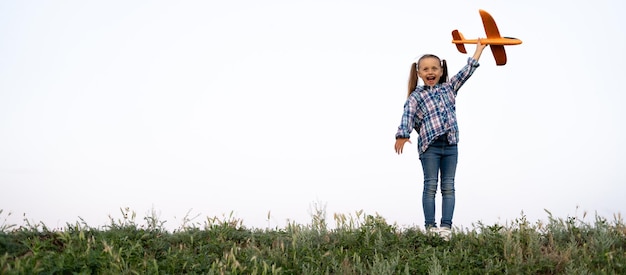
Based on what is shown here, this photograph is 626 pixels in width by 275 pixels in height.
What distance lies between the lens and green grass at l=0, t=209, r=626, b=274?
19.0ft

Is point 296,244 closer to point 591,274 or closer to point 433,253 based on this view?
point 433,253

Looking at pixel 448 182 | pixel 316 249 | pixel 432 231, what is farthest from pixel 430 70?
pixel 316 249

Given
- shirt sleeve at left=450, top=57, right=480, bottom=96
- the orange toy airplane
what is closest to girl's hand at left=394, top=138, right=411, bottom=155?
shirt sleeve at left=450, top=57, right=480, bottom=96

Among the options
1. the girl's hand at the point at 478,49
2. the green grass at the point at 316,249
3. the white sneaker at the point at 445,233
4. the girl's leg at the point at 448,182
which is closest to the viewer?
the green grass at the point at 316,249

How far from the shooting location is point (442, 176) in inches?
325

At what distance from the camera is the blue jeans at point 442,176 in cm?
809

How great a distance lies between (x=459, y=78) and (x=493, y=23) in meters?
1.10

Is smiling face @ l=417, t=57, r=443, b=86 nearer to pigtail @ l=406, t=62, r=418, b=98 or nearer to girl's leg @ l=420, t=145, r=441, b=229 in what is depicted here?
pigtail @ l=406, t=62, r=418, b=98

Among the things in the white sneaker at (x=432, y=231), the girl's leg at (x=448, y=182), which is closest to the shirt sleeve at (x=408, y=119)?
the girl's leg at (x=448, y=182)

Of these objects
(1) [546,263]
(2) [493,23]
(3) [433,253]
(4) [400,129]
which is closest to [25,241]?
(3) [433,253]

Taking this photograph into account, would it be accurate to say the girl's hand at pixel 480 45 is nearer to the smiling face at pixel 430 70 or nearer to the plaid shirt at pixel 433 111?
the plaid shirt at pixel 433 111

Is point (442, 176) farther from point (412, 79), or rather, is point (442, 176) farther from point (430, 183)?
point (412, 79)

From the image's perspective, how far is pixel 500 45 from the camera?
912 centimetres

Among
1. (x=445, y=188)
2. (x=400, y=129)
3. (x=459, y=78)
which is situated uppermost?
(x=459, y=78)
